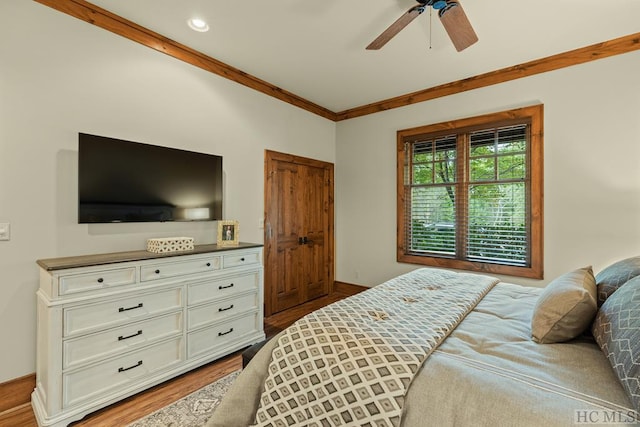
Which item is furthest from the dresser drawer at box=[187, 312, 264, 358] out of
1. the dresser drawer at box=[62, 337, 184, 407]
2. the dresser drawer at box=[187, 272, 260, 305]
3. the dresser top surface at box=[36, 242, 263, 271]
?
the dresser top surface at box=[36, 242, 263, 271]

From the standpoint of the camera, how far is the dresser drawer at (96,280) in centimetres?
179

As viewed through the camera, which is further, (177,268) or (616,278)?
(177,268)

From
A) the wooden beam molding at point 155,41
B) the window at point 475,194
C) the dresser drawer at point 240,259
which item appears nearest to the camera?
the wooden beam molding at point 155,41

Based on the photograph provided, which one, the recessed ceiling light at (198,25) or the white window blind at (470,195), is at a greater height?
the recessed ceiling light at (198,25)

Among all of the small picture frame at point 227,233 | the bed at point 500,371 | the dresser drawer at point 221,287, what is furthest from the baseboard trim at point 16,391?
the bed at point 500,371

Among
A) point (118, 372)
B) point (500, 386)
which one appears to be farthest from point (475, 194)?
point (118, 372)

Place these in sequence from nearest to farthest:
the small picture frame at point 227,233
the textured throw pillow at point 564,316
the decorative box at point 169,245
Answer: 1. the textured throw pillow at point 564,316
2. the decorative box at point 169,245
3. the small picture frame at point 227,233

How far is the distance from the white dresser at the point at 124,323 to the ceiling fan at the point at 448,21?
7.06 ft

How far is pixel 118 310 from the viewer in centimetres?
198

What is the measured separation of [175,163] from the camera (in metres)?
2.68

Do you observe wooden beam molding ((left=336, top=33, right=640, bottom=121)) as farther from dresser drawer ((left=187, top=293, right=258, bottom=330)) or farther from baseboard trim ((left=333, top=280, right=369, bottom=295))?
dresser drawer ((left=187, top=293, right=258, bottom=330))

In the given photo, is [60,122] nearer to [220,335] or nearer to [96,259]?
[96,259]

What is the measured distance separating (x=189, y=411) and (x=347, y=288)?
2993 mm

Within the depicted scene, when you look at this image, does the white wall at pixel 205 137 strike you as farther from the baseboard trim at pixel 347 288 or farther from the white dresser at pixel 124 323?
the white dresser at pixel 124 323
